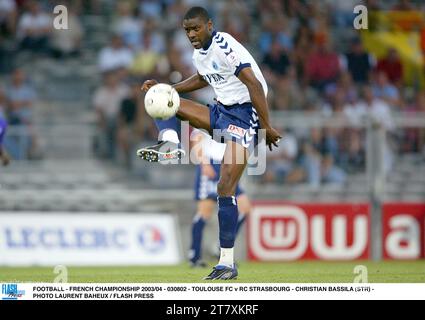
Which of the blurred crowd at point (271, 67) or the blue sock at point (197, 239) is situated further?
the blurred crowd at point (271, 67)

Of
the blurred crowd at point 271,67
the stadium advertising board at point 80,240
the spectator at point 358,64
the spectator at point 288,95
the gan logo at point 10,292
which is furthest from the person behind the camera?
the spectator at point 358,64

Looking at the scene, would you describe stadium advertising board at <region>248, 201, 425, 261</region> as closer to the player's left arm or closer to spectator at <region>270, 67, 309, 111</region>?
spectator at <region>270, 67, 309, 111</region>

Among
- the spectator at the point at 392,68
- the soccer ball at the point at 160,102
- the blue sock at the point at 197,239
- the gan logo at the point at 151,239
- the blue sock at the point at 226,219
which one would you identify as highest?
the spectator at the point at 392,68

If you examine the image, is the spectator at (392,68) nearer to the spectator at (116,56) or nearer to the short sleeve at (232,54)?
the spectator at (116,56)

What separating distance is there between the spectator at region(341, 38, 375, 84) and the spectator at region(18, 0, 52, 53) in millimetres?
5795

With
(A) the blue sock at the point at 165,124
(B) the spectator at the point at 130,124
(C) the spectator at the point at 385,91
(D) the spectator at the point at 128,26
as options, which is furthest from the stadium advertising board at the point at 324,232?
(A) the blue sock at the point at 165,124

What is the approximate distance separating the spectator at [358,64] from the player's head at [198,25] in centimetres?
1047

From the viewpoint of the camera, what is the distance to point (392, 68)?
2255cm

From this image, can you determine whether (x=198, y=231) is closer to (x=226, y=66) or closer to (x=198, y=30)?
(x=226, y=66)

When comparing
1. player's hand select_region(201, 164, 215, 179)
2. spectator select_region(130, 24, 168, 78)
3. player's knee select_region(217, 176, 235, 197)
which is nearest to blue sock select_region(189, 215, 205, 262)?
player's hand select_region(201, 164, 215, 179)

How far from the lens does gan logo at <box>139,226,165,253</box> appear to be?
18578mm

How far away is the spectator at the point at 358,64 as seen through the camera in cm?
2197

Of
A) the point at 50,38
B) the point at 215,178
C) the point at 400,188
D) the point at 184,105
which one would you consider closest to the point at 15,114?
the point at 50,38

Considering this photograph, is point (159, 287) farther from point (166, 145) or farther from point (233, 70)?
point (233, 70)
